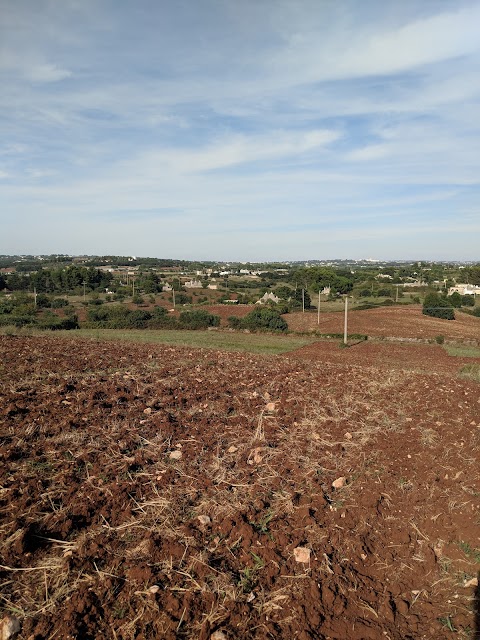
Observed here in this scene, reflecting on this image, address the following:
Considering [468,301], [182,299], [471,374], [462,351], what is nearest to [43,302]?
[182,299]

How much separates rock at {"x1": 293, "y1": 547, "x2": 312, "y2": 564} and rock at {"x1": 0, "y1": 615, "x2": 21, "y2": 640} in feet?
6.33

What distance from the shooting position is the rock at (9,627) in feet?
8.24

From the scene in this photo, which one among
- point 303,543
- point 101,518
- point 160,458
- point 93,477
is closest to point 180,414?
point 160,458

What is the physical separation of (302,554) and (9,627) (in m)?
2.02

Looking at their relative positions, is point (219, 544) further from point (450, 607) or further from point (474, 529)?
point (474, 529)

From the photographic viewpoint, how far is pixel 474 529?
3871 mm

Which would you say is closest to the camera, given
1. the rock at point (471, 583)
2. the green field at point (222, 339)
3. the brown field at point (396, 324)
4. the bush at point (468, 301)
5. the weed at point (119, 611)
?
the weed at point (119, 611)

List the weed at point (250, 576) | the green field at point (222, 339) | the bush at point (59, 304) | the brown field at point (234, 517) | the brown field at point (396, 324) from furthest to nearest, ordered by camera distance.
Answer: the bush at point (59, 304) → the brown field at point (396, 324) → the green field at point (222, 339) → the weed at point (250, 576) → the brown field at point (234, 517)

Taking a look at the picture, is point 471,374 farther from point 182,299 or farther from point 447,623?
point 182,299

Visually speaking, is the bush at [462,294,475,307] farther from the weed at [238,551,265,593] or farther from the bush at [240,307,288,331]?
the weed at [238,551,265,593]

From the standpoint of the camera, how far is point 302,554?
3371 millimetres

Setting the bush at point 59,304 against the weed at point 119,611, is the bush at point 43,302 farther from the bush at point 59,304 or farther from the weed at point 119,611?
the weed at point 119,611

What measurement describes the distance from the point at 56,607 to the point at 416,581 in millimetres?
2584

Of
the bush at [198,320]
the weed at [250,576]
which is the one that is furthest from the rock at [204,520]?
the bush at [198,320]
